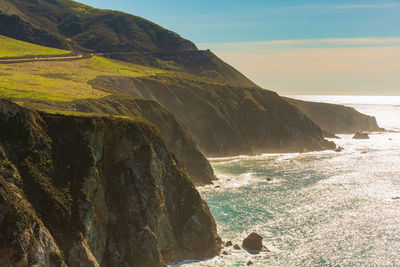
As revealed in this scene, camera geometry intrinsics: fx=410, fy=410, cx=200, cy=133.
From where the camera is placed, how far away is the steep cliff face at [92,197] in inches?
1885

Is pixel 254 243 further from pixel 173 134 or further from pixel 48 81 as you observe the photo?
pixel 48 81

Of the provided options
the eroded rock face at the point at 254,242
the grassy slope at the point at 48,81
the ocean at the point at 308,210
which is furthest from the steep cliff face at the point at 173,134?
the eroded rock face at the point at 254,242

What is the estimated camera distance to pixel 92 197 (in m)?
58.1

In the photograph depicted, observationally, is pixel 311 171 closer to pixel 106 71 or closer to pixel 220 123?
pixel 220 123

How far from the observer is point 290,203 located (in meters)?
109

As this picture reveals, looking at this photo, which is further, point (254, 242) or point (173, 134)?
point (173, 134)

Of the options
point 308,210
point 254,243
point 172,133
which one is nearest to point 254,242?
point 254,243

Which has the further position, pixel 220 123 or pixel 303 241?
pixel 220 123

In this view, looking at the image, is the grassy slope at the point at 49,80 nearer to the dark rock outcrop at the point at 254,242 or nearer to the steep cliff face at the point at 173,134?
the steep cliff face at the point at 173,134

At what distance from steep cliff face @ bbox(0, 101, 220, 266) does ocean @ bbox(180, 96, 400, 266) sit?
9518 mm

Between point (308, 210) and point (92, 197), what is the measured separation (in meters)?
62.6

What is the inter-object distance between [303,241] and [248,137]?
119340 millimetres

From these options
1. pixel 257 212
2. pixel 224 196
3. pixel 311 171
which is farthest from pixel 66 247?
pixel 311 171

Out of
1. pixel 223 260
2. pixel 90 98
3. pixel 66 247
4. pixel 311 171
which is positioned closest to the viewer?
pixel 66 247
